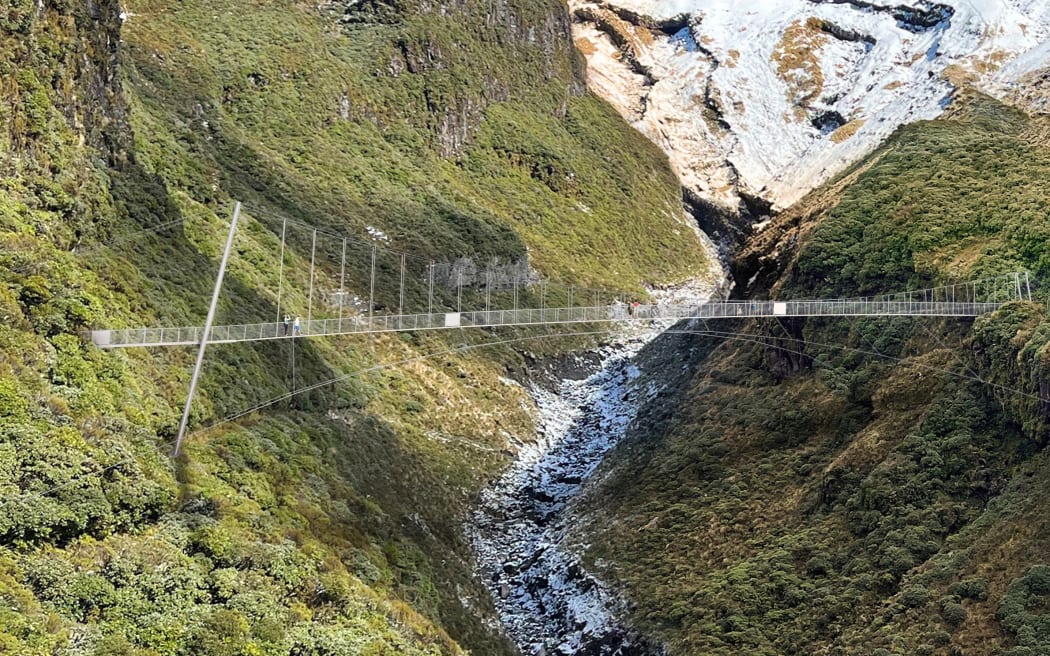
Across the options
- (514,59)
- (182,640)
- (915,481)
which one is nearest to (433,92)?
(514,59)

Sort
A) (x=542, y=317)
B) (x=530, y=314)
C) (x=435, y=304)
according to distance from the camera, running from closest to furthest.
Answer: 1. (x=530, y=314)
2. (x=542, y=317)
3. (x=435, y=304)

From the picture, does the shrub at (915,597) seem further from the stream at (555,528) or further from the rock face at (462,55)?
the rock face at (462,55)

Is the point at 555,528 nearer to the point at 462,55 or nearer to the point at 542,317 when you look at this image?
the point at 542,317

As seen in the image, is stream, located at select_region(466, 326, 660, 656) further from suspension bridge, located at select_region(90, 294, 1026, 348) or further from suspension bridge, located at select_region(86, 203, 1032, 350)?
suspension bridge, located at select_region(90, 294, 1026, 348)

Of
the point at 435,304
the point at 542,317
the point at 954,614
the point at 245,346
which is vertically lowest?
the point at 954,614

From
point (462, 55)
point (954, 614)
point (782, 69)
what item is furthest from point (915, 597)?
point (782, 69)

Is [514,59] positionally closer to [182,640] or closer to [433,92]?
[433,92]
